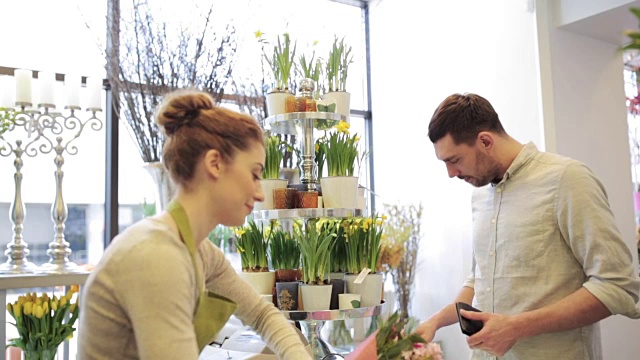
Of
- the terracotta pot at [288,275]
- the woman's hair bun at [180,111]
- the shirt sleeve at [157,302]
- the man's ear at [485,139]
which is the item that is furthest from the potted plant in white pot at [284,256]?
the shirt sleeve at [157,302]

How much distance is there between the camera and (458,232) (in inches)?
166

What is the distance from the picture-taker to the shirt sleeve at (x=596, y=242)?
163cm

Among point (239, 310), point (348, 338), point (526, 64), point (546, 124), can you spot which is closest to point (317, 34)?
point (526, 64)

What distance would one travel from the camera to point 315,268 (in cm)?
209

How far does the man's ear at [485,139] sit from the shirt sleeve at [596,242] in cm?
26

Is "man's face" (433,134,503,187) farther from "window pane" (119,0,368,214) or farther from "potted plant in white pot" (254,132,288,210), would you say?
"window pane" (119,0,368,214)

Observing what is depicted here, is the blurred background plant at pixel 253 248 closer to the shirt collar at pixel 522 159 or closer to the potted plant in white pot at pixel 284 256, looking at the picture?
the potted plant in white pot at pixel 284 256

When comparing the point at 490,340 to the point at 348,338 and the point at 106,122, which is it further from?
the point at 106,122

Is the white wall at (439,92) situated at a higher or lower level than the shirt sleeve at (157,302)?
higher

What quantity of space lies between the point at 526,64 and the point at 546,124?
0.46 metres

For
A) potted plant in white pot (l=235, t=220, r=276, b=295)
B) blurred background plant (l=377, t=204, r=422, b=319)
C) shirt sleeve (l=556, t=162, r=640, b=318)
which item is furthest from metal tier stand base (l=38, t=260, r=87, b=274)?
blurred background plant (l=377, t=204, r=422, b=319)

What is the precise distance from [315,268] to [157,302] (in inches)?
47.1

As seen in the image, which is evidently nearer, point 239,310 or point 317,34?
point 239,310

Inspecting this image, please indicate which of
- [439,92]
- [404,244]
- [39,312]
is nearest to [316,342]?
[39,312]
